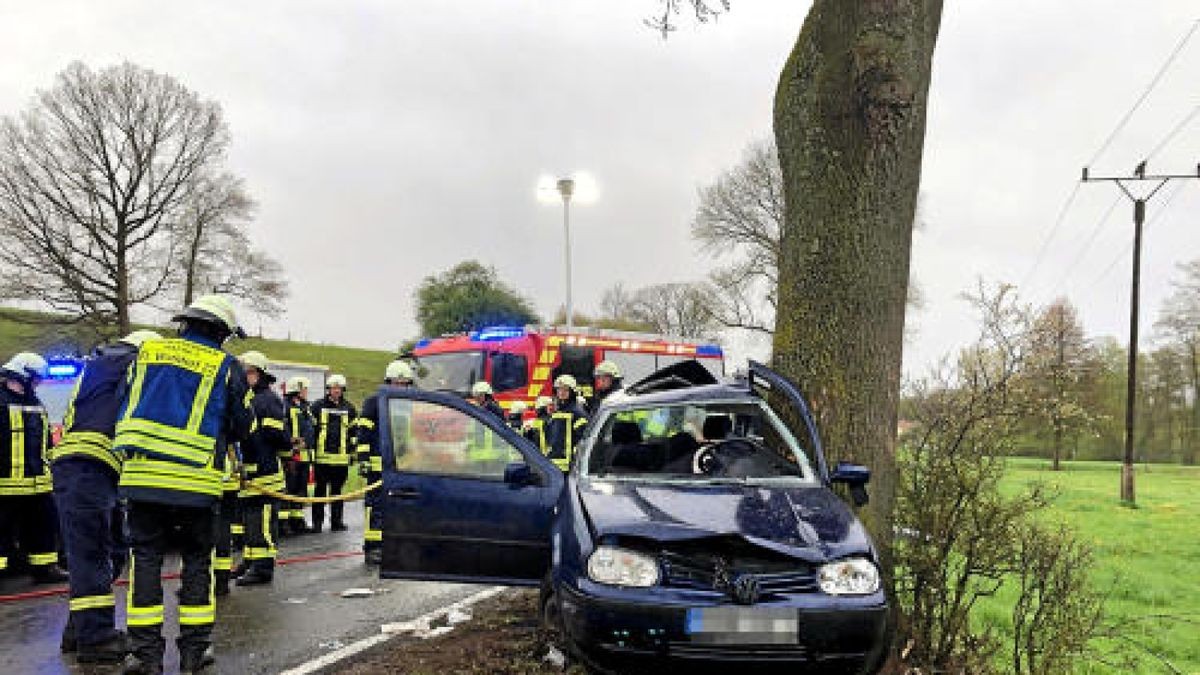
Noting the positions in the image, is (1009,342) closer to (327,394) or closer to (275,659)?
(275,659)

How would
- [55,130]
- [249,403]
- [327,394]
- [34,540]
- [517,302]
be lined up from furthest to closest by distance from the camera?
[517,302] < [55,130] < [327,394] < [34,540] < [249,403]

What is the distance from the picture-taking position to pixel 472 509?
17.9ft

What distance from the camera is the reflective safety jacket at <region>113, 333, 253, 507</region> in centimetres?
480

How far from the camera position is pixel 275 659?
535 cm

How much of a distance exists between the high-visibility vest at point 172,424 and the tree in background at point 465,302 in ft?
109

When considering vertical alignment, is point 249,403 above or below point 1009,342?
below

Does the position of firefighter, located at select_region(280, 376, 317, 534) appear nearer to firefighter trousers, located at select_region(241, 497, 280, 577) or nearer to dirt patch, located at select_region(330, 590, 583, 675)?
firefighter trousers, located at select_region(241, 497, 280, 577)

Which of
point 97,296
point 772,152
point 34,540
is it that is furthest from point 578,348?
point 772,152

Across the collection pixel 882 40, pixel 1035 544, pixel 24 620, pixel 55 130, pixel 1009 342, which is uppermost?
pixel 55 130

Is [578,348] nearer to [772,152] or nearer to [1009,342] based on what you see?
[1009,342]

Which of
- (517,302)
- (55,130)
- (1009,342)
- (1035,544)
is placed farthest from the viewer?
(517,302)

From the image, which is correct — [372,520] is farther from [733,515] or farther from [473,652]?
[733,515]

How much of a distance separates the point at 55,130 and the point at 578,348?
24.9 m

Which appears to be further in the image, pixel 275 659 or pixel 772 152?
pixel 772 152
